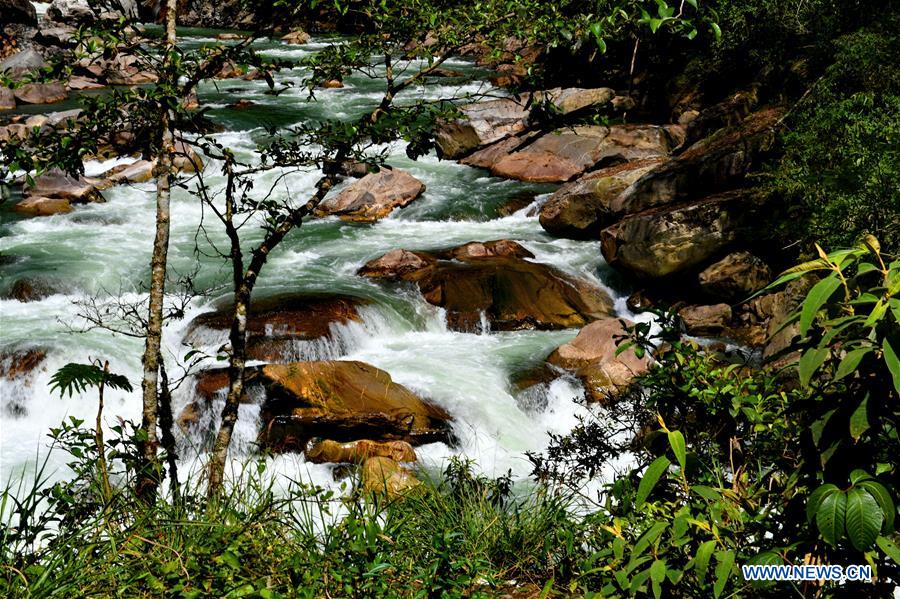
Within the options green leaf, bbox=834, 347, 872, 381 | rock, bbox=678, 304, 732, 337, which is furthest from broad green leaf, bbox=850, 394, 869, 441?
rock, bbox=678, 304, 732, 337

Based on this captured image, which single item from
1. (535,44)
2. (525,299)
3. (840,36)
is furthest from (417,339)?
(840,36)

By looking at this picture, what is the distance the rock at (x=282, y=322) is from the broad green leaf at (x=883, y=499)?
7.84 m

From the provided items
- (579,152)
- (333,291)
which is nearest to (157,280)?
(333,291)

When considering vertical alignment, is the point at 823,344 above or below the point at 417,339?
above

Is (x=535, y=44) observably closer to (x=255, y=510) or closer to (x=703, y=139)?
(x=255, y=510)

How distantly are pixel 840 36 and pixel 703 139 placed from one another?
297 cm

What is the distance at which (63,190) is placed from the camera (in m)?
14.4

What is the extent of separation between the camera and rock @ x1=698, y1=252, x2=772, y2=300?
1070 centimetres

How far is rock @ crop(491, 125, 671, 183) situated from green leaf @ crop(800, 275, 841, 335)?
1446 centimetres

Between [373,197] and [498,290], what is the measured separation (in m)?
4.84

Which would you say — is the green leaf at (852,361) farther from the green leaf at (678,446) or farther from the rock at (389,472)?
the rock at (389,472)

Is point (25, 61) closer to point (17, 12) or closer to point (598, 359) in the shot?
point (17, 12)

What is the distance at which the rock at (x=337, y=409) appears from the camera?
25.6ft

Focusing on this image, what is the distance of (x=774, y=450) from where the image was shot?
3023 millimetres
